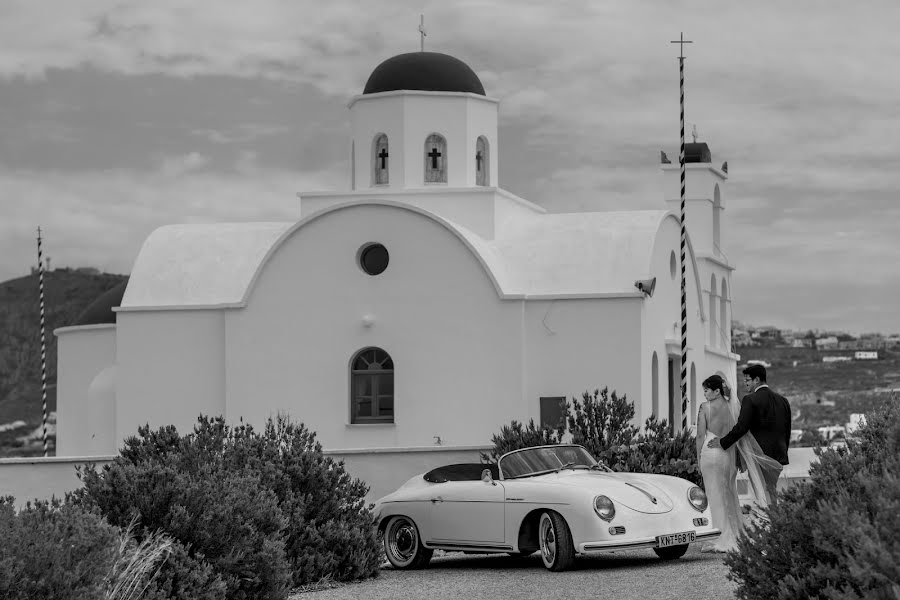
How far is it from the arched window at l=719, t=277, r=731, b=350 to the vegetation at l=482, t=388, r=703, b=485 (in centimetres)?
1723

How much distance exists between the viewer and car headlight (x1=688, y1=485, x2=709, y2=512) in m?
14.1

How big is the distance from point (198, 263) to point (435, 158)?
526cm

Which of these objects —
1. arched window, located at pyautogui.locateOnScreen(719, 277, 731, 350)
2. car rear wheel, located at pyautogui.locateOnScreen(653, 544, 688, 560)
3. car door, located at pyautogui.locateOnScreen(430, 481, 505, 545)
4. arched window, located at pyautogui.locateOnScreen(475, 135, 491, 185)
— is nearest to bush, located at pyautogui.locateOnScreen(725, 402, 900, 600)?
car rear wheel, located at pyautogui.locateOnScreen(653, 544, 688, 560)

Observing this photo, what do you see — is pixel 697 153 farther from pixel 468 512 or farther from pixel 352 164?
pixel 468 512

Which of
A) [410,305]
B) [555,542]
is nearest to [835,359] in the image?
[410,305]

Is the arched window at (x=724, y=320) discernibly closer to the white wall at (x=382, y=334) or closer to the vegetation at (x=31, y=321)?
the white wall at (x=382, y=334)

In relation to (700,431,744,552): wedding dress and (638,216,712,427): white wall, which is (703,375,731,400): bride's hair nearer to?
(700,431,744,552): wedding dress

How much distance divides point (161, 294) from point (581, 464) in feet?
54.1

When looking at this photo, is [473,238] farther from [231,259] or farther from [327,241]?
[231,259]

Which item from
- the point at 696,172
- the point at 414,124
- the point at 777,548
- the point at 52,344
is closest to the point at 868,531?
the point at 777,548

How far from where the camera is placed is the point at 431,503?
48.2ft

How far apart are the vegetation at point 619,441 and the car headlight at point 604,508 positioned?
522 cm

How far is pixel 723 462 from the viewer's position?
14.2m

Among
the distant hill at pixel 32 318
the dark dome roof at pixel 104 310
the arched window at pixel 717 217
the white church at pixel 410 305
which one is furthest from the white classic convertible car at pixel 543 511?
the distant hill at pixel 32 318
